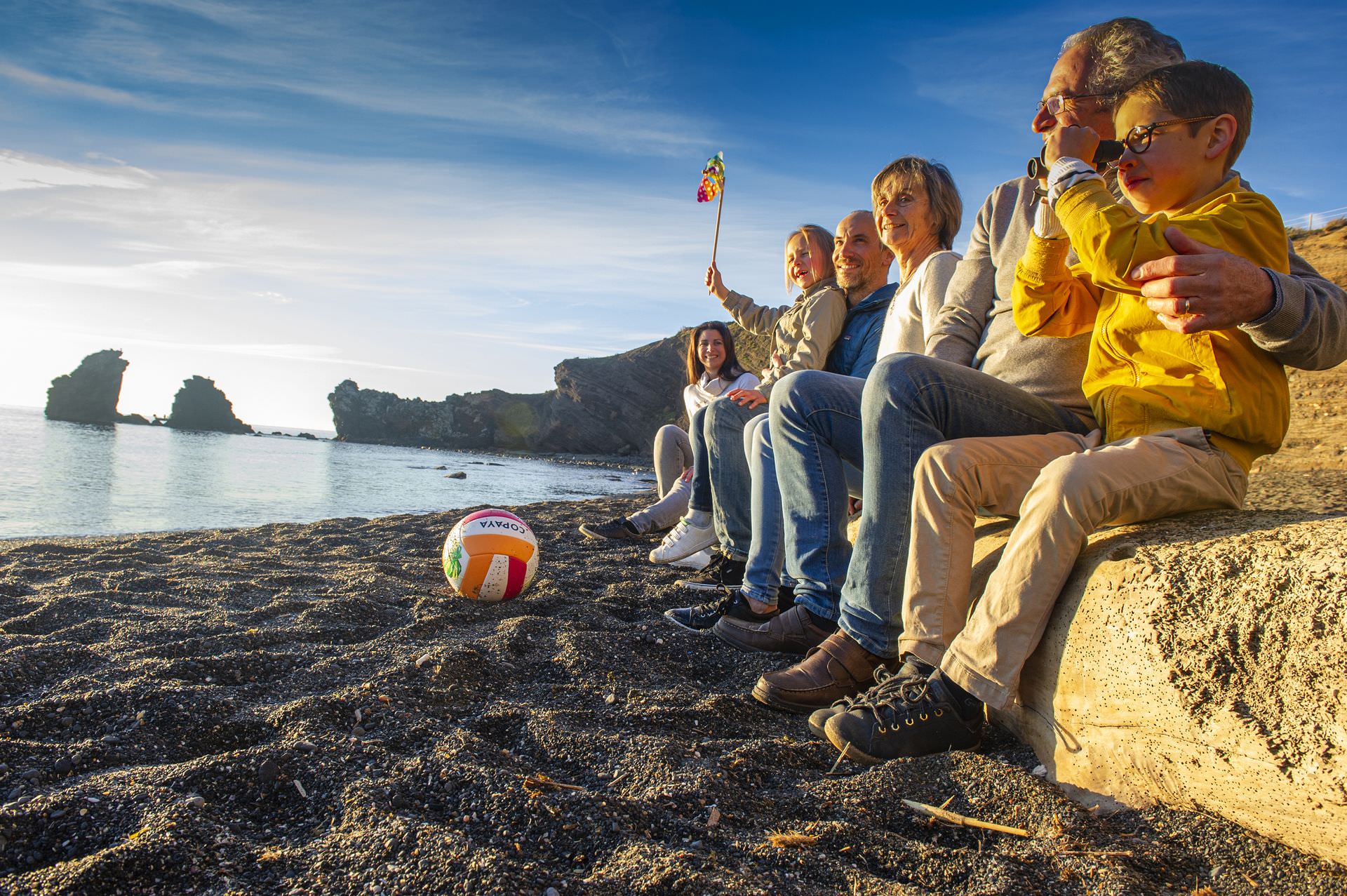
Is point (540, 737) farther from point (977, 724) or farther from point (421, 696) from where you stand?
point (977, 724)

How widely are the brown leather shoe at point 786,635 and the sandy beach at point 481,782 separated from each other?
100mm

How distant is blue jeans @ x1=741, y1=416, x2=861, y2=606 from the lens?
3.31 metres

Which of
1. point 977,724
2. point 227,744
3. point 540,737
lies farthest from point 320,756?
point 977,724

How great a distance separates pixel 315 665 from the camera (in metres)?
2.72

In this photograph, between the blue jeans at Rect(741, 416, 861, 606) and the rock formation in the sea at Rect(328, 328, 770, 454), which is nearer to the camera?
the blue jeans at Rect(741, 416, 861, 606)

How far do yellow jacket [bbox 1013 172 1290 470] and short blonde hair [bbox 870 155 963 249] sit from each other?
1573 mm

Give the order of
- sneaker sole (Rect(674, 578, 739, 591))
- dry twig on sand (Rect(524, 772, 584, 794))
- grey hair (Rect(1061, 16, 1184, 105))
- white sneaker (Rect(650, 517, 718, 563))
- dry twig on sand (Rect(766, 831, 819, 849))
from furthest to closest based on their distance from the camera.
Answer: white sneaker (Rect(650, 517, 718, 563))
sneaker sole (Rect(674, 578, 739, 591))
grey hair (Rect(1061, 16, 1184, 105))
dry twig on sand (Rect(524, 772, 584, 794))
dry twig on sand (Rect(766, 831, 819, 849))

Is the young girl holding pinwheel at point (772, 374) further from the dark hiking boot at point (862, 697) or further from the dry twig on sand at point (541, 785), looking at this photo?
the dry twig on sand at point (541, 785)

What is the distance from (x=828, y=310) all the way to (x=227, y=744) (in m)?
3.37

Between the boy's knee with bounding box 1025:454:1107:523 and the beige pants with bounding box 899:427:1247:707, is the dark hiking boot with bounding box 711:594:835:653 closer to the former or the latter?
the beige pants with bounding box 899:427:1247:707

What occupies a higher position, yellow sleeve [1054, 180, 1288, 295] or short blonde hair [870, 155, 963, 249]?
short blonde hair [870, 155, 963, 249]

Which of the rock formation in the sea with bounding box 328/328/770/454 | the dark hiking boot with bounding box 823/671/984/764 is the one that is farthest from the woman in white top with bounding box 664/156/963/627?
the rock formation in the sea with bounding box 328/328/770/454

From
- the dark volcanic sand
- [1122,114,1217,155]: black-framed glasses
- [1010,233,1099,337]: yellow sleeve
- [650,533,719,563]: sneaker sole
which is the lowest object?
the dark volcanic sand

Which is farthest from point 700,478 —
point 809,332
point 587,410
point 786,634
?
point 587,410
